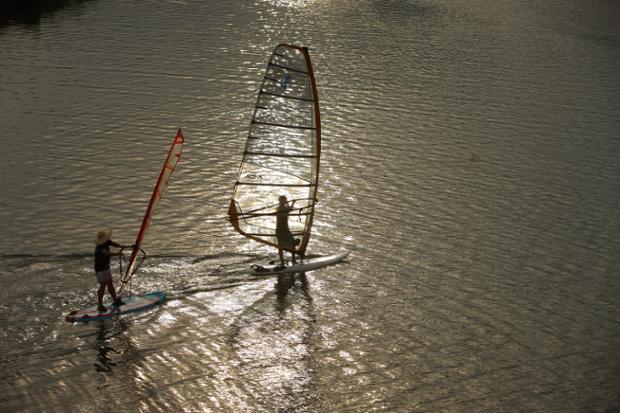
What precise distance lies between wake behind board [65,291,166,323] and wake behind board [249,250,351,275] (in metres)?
2.25

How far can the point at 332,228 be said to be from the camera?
18.8 meters

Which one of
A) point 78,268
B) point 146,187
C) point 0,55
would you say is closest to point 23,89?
point 0,55

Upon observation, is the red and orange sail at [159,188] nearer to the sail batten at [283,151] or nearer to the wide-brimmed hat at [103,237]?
the wide-brimmed hat at [103,237]

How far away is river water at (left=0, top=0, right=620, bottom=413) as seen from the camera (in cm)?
1330

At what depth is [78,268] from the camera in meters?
15.8

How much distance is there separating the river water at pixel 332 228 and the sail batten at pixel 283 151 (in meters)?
1.00

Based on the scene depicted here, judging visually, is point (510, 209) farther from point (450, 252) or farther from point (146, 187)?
point (146, 187)

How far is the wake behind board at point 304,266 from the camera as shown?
16.3 m

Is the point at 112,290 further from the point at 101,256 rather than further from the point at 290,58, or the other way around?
the point at 290,58

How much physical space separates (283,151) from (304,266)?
2652 millimetres

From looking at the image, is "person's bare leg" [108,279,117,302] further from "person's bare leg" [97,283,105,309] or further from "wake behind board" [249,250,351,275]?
"wake behind board" [249,250,351,275]

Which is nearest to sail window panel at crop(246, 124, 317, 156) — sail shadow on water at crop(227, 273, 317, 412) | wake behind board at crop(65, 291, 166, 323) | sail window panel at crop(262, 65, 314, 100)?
sail window panel at crop(262, 65, 314, 100)

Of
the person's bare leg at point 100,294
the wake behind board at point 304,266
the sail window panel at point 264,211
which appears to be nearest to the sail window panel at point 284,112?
the sail window panel at point 264,211

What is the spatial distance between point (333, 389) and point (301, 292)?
10.4 ft
